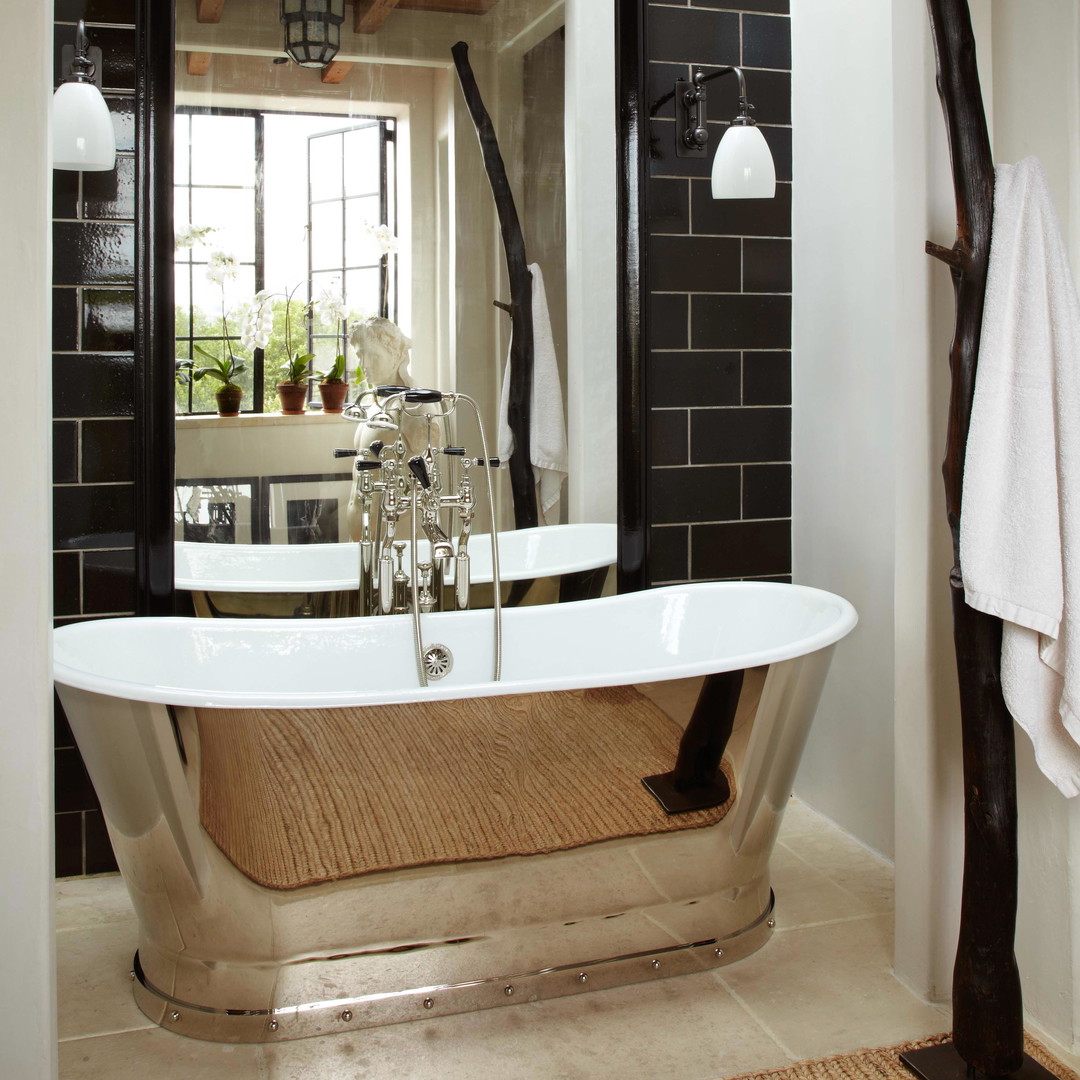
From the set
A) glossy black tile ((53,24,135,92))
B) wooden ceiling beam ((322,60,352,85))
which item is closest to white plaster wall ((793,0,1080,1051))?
wooden ceiling beam ((322,60,352,85))

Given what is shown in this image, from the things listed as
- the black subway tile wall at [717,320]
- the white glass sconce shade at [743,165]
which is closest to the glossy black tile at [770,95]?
the black subway tile wall at [717,320]

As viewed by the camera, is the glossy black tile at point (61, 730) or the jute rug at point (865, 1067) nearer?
the jute rug at point (865, 1067)

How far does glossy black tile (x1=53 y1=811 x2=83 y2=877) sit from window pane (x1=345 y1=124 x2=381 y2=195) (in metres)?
1.86

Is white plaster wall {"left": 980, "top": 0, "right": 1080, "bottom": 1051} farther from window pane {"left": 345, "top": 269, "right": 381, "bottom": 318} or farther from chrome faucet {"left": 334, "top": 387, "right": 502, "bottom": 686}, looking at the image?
window pane {"left": 345, "top": 269, "right": 381, "bottom": 318}

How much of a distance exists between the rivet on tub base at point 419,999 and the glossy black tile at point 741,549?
124 centimetres

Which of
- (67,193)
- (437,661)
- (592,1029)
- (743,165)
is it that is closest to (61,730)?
(437,661)

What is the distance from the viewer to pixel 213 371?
2.80 metres

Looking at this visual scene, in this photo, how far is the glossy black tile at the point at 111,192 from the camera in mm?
2725

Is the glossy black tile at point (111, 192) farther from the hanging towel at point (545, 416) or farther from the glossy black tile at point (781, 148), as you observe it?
the glossy black tile at point (781, 148)

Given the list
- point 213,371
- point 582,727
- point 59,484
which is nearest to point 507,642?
point 582,727

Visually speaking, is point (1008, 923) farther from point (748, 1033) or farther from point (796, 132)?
point (796, 132)

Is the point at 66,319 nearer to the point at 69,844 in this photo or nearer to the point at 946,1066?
the point at 69,844

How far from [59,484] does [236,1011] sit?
4.65ft

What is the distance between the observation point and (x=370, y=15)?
111 inches
